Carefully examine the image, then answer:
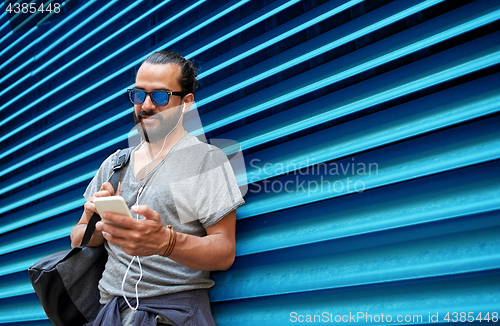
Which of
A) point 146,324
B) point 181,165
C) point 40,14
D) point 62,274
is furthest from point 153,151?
point 40,14

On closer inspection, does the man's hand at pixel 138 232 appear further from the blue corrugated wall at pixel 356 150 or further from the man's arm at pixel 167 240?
the blue corrugated wall at pixel 356 150

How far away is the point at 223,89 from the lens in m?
2.00

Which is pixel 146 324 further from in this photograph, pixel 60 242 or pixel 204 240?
pixel 60 242

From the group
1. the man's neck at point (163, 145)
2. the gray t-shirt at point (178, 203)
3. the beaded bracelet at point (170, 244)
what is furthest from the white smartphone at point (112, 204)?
the man's neck at point (163, 145)

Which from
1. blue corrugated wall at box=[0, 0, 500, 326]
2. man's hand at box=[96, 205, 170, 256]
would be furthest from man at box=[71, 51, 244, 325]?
blue corrugated wall at box=[0, 0, 500, 326]

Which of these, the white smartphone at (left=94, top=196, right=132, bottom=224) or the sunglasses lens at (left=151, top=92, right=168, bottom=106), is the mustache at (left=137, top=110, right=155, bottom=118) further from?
the white smartphone at (left=94, top=196, right=132, bottom=224)

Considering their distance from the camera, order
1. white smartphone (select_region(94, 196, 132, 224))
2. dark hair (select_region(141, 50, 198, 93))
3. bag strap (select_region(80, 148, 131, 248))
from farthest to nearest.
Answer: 1. dark hair (select_region(141, 50, 198, 93))
2. bag strap (select_region(80, 148, 131, 248))
3. white smartphone (select_region(94, 196, 132, 224))

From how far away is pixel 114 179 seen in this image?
1.70m

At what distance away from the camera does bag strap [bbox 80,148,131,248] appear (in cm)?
156

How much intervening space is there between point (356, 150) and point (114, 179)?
1123mm

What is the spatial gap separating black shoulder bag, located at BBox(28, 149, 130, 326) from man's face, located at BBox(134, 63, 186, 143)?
0.33 metres

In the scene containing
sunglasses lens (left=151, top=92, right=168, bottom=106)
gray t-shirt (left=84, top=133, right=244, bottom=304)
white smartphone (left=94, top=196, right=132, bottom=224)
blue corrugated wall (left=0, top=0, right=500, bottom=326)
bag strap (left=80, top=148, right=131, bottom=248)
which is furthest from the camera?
sunglasses lens (left=151, top=92, right=168, bottom=106)

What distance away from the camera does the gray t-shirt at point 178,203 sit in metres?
1.45

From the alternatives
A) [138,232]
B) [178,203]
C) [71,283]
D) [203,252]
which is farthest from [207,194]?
[71,283]
